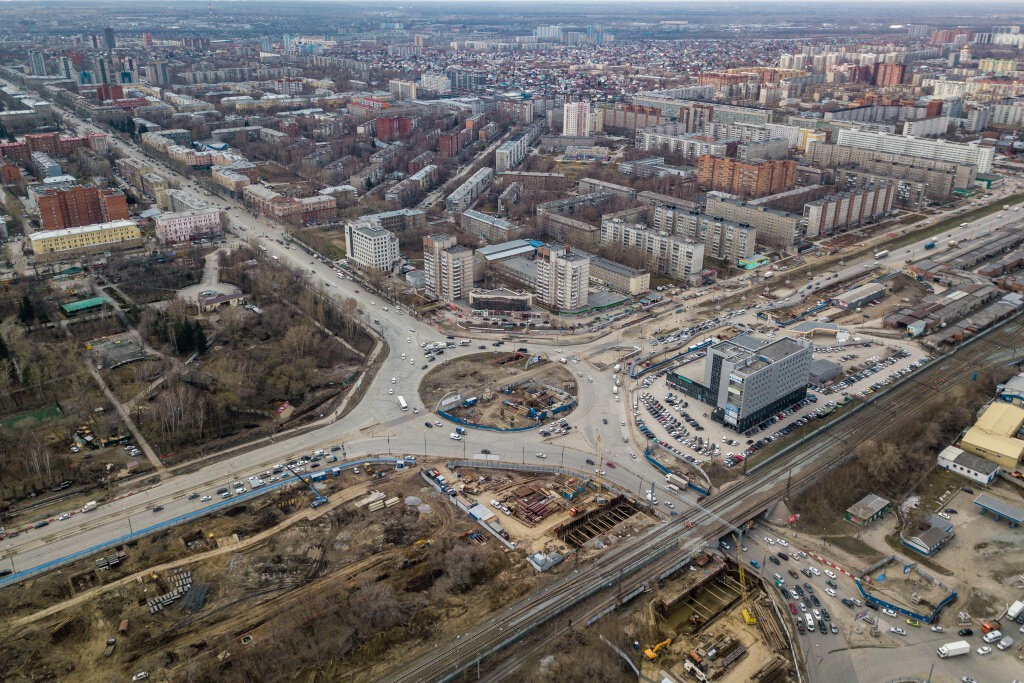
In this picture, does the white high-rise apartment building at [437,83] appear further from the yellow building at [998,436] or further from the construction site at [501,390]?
the yellow building at [998,436]

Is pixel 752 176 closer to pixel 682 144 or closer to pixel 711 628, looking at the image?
pixel 682 144

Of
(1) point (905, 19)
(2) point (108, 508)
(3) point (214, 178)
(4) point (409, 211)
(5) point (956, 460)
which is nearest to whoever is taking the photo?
(2) point (108, 508)

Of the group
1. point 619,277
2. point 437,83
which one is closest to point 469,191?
point 619,277

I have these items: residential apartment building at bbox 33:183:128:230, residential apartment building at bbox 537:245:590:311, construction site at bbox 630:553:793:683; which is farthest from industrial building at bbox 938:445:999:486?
residential apartment building at bbox 33:183:128:230

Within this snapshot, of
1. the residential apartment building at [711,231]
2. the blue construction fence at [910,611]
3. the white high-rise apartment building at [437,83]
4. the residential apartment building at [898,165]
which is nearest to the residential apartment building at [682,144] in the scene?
the residential apartment building at [898,165]

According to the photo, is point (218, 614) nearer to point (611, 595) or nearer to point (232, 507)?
point (232, 507)

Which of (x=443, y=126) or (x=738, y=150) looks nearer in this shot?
(x=738, y=150)

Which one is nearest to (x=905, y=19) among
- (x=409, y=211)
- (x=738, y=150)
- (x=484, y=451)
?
(x=738, y=150)
